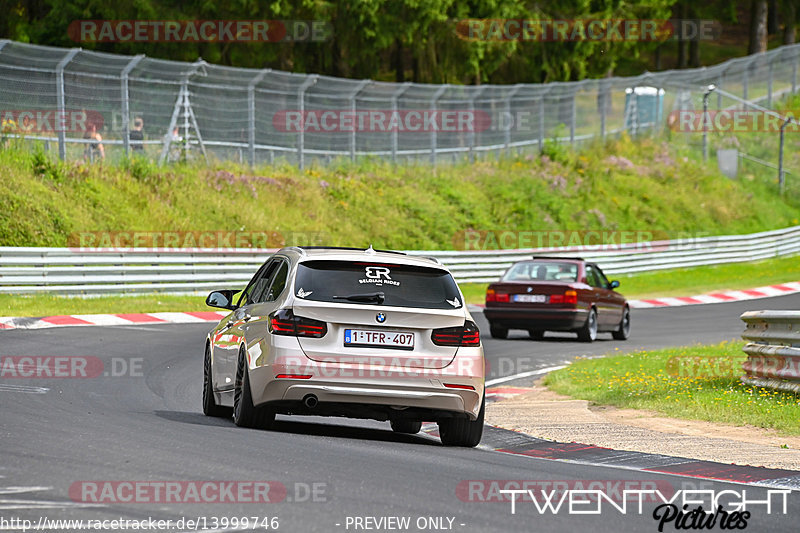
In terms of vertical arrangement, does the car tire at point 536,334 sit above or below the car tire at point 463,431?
below

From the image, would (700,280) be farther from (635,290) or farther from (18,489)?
(18,489)

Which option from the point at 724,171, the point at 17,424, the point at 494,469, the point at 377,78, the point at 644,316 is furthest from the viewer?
the point at 724,171

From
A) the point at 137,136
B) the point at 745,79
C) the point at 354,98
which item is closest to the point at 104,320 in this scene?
the point at 137,136

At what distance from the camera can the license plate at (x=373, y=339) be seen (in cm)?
986

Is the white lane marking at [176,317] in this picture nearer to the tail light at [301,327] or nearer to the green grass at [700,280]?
the green grass at [700,280]

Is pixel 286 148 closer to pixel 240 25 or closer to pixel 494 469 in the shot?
pixel 240 25

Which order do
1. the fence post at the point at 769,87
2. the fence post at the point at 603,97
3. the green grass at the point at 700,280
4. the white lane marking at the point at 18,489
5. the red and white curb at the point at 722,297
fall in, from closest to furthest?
the white lane marking at the point at 18,489
the red and white curb at the point at 722,297
the green grass at the point at 700,280
the fence post at the point at 603,97
the fence post at the point at 769,87

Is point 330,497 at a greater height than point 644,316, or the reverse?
point 330,497

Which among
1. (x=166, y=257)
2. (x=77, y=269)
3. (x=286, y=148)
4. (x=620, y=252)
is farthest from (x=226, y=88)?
(x=620, y=252)

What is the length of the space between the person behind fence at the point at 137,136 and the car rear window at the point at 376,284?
22519 mm

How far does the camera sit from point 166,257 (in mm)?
26547

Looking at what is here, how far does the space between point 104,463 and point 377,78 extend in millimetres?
41796

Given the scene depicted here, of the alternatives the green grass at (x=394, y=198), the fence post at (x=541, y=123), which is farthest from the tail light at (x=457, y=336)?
the fence post at (x=541, y=123)

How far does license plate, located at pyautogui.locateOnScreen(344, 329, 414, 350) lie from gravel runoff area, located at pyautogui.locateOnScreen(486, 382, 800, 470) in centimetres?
221
